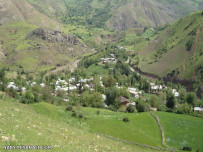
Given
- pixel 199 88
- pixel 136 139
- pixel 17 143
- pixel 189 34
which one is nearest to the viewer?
pixel 17 143

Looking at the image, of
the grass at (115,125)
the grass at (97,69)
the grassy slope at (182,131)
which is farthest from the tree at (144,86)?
the grass at (115,125)

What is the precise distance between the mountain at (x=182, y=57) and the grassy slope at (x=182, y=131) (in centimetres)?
8548

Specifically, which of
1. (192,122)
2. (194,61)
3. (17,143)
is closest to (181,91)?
(194,61)

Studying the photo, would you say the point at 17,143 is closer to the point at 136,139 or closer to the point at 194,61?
the point at 136,139

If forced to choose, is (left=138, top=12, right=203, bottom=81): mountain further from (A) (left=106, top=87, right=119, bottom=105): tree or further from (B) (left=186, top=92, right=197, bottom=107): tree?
(A) (left=106, top=87, right=119, bottom=105): tree

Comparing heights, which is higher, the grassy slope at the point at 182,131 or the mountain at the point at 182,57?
the mountain at the point at 182,57

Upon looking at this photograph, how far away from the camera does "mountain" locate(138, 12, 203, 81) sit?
489 feet

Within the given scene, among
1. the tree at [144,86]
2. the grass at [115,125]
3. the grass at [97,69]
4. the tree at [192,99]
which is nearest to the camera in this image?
the grass at [115,125]

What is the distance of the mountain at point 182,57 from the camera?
489ft

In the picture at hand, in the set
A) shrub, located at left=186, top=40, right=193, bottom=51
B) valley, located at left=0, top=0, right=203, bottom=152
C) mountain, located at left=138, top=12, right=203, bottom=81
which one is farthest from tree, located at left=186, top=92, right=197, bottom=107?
shrub, located at left=186, top=40, right=193, bottom=51

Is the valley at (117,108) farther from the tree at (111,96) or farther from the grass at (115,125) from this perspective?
the tree at (111,96)

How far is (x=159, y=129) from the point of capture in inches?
2138

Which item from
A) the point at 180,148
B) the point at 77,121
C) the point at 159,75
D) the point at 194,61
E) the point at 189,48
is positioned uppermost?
the point at 189,48

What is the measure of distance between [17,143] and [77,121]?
33797 millimetres
